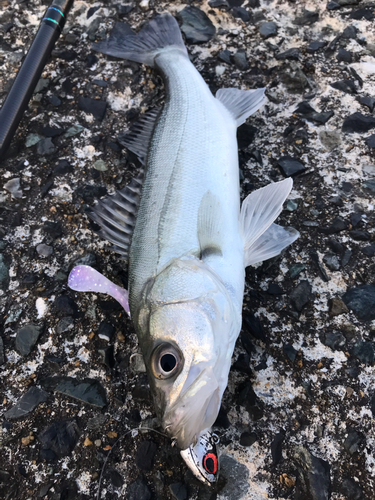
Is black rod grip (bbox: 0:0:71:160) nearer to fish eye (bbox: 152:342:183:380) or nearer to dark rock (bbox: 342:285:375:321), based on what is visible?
fish eye (bbox: 152:342:183:380)

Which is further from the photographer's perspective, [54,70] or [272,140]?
[54,70]

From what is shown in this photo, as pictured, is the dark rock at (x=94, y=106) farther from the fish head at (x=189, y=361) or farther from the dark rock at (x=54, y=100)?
the fish head at (x=189, y=361)

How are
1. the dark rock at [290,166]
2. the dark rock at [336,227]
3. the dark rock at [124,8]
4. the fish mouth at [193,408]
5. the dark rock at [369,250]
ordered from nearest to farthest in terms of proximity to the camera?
the fish mouth at [193,408], the dark rock at [369,250], the dark rock at [336,227], the dark rock at [290,166], the dark rock at [124,8]

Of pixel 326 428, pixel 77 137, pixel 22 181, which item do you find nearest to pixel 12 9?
pixel 77 137

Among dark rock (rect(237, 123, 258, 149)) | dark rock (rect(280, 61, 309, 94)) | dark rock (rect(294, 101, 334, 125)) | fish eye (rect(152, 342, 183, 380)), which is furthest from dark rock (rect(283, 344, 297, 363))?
dark rock (rect(280, 61, 309, 94))

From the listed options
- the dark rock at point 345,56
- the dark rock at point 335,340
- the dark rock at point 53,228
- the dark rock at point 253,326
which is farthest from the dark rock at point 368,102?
the dark rock at point 53,228

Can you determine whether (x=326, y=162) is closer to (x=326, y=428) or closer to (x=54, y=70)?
(x=326, y=428)

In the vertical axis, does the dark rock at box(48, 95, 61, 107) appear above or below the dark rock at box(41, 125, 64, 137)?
above
